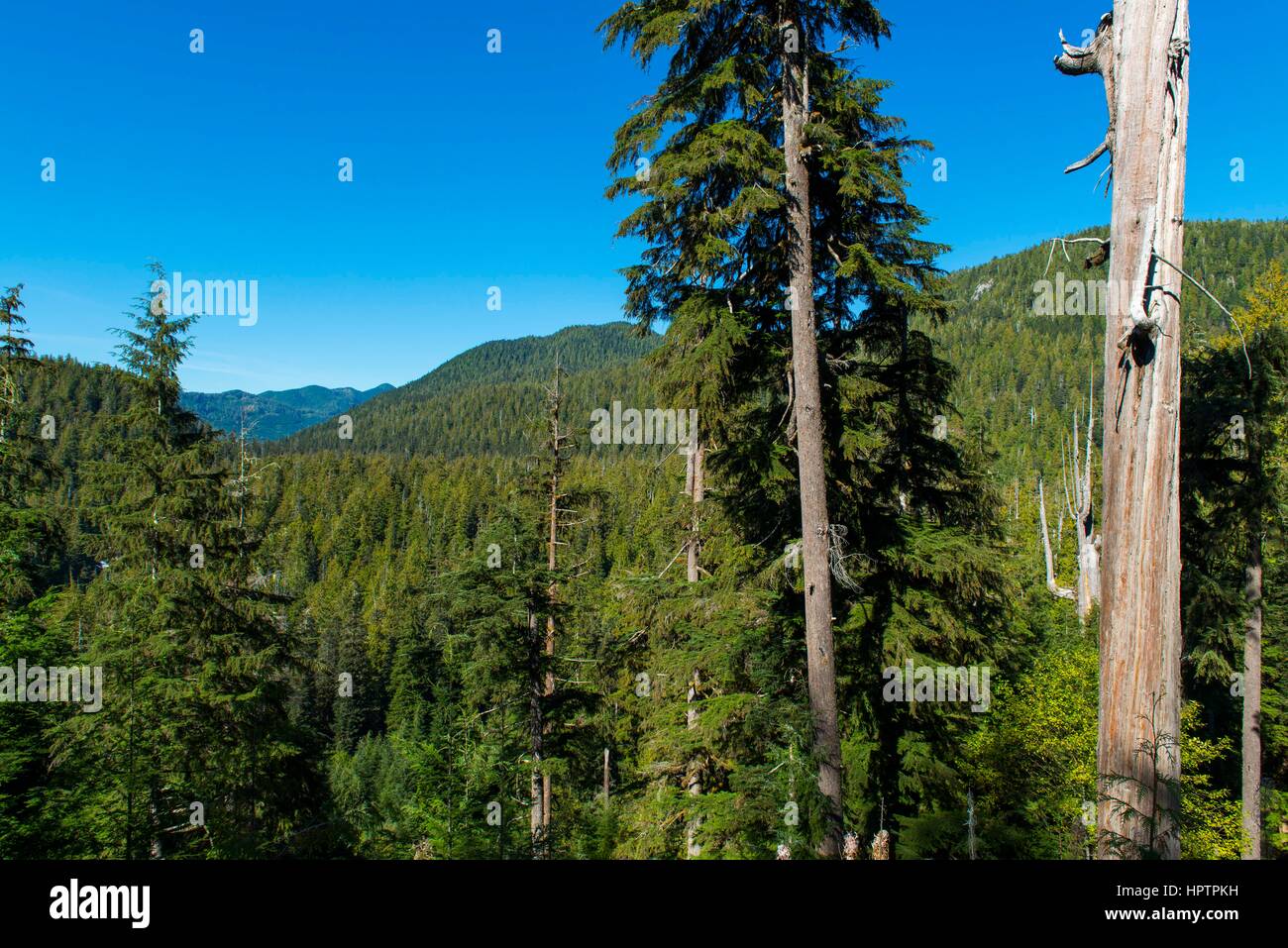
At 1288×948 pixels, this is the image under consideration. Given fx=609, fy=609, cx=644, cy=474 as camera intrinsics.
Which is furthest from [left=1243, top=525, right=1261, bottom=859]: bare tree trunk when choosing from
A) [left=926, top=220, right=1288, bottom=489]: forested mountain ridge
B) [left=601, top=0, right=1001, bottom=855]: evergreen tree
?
[left=926, top=220, right=1288, bottom=489]: forested mountain ridge

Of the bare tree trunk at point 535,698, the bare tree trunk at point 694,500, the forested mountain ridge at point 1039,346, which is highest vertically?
the forested mountain ridge at point 1039,346

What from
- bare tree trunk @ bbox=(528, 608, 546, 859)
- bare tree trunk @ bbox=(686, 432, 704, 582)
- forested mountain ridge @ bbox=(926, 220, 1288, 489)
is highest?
forested mountain ridge @ bbox=(926, 220, 1288, 489)

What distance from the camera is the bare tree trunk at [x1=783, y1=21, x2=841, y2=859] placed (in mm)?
6309

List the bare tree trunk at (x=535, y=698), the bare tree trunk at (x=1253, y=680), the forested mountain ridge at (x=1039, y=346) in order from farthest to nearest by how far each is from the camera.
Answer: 1. the forested mountain ridge at (x=1039, y=346)
2. the bare tree trunk at (x=535, y=698)
3. the bare tree trunk at (x=1253, y=680)

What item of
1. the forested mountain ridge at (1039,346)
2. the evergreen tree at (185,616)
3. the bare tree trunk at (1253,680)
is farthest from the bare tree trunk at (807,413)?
the forested mountain ridge at (1039,346)

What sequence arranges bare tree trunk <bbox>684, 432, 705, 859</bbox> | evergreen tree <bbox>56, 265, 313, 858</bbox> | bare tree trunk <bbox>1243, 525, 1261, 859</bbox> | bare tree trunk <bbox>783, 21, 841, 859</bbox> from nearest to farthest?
1. bare tree trunk <bbox>783, 21, 841, 859</bbox>
2. bare tree trunk <bbox>684, 432, 705, 859</bbox>
3. evergreen tree <bbox>56, 265, 313, 858</bbox>
4. bare tree trunk <bbox>1243, 525, 1261, 859</bbox>

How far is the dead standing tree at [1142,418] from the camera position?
3.36 m

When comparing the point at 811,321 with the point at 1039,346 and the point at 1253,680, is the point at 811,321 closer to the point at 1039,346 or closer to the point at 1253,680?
the point at 1253,680

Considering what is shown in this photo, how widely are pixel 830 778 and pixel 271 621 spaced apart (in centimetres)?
1262

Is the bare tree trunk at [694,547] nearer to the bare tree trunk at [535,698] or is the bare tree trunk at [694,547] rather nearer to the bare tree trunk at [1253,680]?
the bare tree trunk at [535,698]

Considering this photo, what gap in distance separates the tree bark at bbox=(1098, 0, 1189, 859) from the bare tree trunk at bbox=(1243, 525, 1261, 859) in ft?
39.8

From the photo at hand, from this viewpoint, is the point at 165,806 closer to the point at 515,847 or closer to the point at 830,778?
the point at 515,847

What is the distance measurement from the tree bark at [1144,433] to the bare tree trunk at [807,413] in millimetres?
2916

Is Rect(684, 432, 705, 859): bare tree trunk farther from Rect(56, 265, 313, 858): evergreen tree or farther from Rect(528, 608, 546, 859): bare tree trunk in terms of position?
Rect(56, 265, 313, 858): evergreen tree
